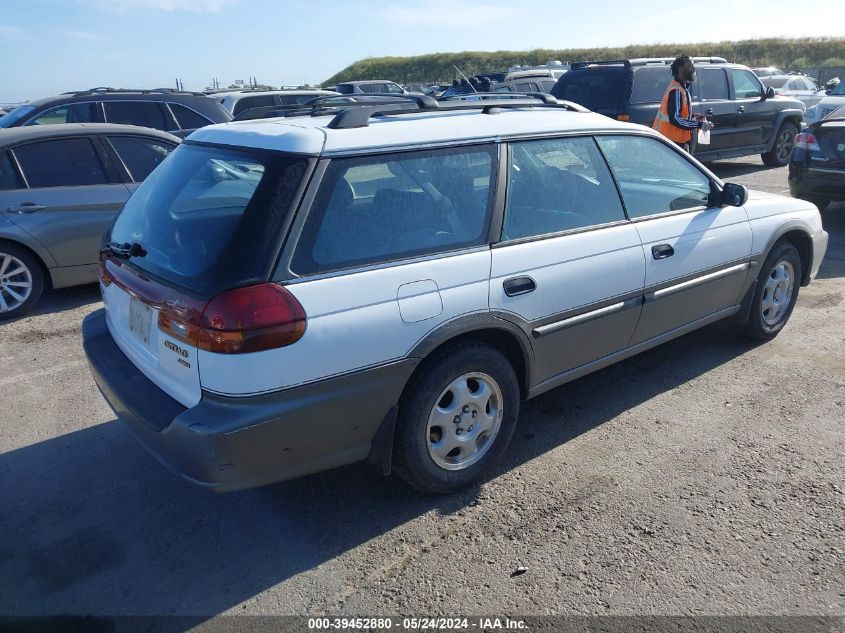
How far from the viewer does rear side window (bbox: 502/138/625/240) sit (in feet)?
11.8

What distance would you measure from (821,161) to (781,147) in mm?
5697

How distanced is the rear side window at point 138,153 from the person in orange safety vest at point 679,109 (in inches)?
209

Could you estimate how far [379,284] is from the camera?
2.97 m

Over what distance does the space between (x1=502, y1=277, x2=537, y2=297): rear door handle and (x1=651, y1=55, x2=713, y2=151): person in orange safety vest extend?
5.25 metres

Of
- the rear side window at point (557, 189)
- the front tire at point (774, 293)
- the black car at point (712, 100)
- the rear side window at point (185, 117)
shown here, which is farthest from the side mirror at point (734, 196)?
the rear side window at point (185, 117)

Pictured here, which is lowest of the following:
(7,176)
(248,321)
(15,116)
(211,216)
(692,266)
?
(692,266)

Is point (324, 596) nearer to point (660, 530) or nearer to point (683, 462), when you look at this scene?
point (660, 530)

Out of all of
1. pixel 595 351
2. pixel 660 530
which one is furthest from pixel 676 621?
pixel 595 351

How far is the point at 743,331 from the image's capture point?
17.0ft

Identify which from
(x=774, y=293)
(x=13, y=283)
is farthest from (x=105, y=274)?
(x=774, y=293)

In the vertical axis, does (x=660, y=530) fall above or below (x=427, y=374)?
below

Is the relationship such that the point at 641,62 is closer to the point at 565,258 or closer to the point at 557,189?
the point at 557,189

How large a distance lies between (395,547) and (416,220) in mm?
1430

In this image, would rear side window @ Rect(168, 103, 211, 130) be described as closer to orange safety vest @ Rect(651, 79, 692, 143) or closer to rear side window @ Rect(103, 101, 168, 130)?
rear side window @ Rect(103, 101, 168, 130)
